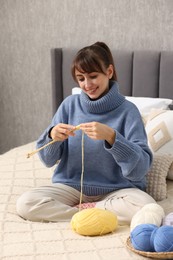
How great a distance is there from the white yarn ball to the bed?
0.06m

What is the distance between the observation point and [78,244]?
5.46 feet

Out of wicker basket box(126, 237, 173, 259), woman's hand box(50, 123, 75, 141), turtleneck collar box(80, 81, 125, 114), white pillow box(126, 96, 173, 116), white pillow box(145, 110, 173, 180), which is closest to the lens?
wicker basket box(126, 237, 173, 259)

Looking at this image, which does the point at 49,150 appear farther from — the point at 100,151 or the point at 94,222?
the point at 94,222

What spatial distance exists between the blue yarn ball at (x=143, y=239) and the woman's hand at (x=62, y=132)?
1.62ft

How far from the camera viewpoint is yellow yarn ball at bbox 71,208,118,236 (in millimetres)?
1751

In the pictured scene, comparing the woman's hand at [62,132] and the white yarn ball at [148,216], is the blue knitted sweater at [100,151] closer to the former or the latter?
the woman's hand at [62,132]

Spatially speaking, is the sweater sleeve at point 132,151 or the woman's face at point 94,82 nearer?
the sweater sleeve at point 132,151

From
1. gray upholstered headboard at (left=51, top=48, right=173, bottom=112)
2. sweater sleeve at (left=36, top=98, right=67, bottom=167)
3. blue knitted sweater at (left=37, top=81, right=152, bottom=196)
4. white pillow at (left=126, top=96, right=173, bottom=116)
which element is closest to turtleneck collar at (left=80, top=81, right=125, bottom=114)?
blue knitted sweater at (left=37, top=81, right=152, bottom=196)

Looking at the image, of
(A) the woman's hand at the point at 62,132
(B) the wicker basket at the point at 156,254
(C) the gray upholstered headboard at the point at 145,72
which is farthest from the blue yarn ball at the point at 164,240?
(C) the gray upholstered headboard at the point at 145,72

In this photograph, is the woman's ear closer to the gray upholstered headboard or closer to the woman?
the woman

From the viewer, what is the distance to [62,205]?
1.96m

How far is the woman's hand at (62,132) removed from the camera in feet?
6.40

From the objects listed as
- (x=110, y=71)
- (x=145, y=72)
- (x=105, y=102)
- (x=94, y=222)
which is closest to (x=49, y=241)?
(x=94, y=222)

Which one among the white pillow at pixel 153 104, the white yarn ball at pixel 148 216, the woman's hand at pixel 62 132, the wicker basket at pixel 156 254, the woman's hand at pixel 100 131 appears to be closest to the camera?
the wicker basket at pixel 156 254
